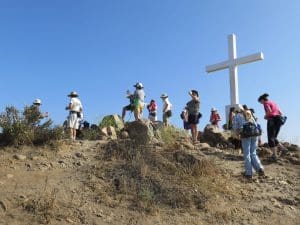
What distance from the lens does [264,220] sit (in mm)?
9469

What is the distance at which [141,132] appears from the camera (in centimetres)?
1240

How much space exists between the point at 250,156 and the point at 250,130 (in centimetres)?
57

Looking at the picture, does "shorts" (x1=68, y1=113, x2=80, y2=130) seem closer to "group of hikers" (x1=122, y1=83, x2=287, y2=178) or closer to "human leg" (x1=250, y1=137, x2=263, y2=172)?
"group of hikers" (x1=122, y1=83, x2=287, y2=178)

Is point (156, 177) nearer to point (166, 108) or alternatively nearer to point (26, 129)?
point (26, 129)

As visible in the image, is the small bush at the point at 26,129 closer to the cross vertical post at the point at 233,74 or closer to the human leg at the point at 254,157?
the human leg at the point at 254,157

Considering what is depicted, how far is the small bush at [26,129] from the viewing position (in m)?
11.4

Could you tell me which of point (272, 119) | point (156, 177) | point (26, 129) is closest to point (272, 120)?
point (272, 119)

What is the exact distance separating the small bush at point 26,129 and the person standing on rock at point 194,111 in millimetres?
3669

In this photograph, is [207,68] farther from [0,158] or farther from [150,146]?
[0,158]

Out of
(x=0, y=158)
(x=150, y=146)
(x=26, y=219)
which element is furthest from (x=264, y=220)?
(x=0, y=158)

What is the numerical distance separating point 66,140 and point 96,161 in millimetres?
1221

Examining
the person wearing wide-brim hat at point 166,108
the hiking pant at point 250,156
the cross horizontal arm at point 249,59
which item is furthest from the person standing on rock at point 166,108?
the hiking pant at point 250,156

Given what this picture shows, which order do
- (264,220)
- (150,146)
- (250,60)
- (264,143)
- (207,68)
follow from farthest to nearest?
(207,68), (250,60), (264,143), (150,146), (264,220)

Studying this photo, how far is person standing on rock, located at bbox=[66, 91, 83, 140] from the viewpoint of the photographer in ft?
41.9
